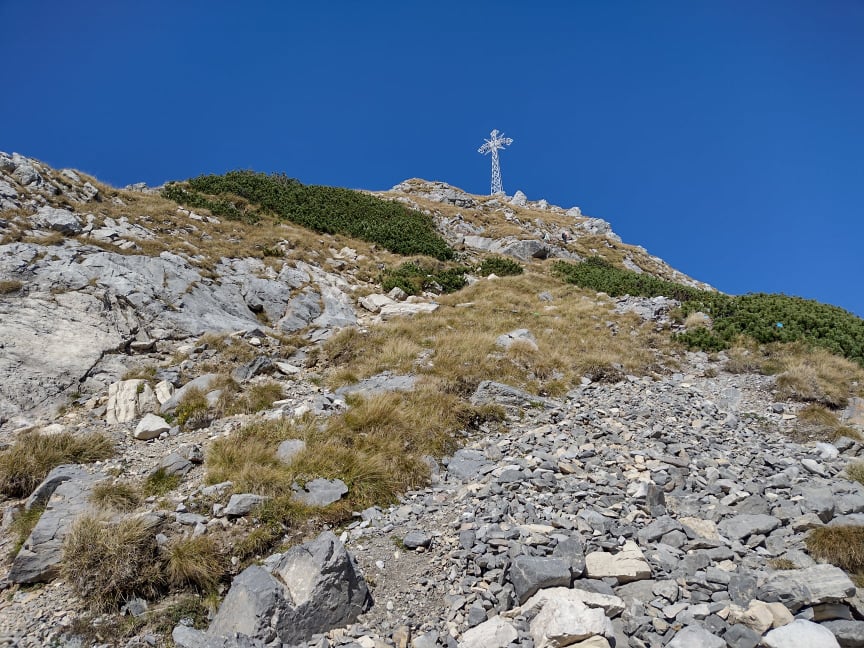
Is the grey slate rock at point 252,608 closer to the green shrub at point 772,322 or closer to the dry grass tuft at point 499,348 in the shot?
the dry grass tuft at point 499,348

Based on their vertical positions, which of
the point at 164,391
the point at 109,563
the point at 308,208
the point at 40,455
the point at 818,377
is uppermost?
the point at 308,208

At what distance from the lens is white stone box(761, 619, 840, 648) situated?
3721 millimetres

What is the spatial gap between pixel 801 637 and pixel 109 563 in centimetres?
715

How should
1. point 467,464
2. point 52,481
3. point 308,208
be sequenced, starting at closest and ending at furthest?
1. point 52,481
2. point 467,464
3. point 308,208

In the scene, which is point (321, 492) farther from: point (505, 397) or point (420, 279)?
point (420, 279)

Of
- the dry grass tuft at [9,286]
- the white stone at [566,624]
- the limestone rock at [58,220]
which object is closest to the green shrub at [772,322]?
the white stone at [566,624]

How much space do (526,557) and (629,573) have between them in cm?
111

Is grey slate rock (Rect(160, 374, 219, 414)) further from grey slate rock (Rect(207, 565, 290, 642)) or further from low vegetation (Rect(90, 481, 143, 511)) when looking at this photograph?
grey slate rock (Rect(207, 565, 290, 642))

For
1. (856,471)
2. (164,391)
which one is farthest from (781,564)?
(164,391)

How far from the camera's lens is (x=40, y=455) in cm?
739

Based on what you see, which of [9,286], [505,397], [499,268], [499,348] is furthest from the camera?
[499,268]

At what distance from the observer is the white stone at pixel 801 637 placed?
12.2 feet

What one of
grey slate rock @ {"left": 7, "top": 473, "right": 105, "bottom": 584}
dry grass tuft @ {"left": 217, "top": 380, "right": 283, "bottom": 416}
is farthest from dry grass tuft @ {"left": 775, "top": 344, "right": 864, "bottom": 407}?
grey slate rock @ {"left": 7, "top": 473, "right": 105, "bottom": 584}

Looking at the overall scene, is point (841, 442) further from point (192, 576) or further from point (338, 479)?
point (192, 576)
